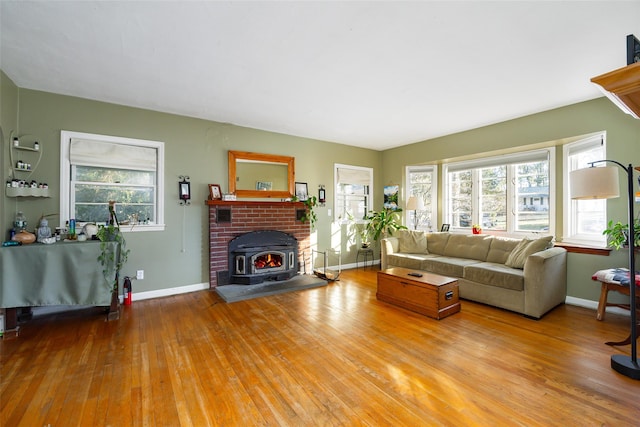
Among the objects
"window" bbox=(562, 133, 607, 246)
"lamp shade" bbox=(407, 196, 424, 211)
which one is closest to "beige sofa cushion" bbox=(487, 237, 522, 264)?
"window" bbox=(562, 133, 607, 246)

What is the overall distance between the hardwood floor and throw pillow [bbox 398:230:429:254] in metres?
1.67

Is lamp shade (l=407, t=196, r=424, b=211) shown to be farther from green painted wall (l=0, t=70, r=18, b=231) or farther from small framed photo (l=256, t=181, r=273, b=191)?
green painted wall (l=0, t=70, r=18, b=231)

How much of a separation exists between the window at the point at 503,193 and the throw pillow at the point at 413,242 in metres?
0.85

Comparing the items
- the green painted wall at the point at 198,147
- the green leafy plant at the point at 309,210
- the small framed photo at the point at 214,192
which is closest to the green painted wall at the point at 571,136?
the green painted wall at the point at 198,147

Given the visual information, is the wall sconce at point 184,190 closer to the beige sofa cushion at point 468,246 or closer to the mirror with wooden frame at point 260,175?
the mirror with wooden frame at point 260,175

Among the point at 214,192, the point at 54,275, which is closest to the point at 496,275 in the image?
the point at 214,192

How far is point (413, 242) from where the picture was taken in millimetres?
4859

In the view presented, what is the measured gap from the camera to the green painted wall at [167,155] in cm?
316

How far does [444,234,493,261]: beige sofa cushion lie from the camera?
4.14 meters

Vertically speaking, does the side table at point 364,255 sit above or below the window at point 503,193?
below

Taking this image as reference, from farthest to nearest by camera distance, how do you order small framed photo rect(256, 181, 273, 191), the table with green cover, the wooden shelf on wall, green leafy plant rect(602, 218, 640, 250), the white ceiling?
small framed photo rect(256, 181, 273, 191)
green leafy plant rect(602, 218, 640, 250)
the table with green cover
the white ceiling
the wooden shelf on wall

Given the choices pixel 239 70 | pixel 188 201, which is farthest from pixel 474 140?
pixel 188 201

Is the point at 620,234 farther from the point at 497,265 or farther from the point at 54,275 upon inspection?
the point at 54,275

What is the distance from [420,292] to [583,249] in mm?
2099
